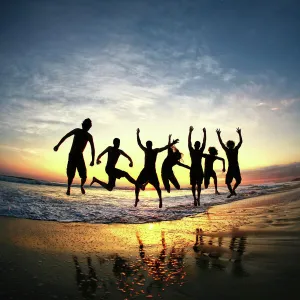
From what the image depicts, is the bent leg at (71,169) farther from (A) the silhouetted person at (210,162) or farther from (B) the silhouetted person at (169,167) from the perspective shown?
(A) the silhouetted person at (210,162)

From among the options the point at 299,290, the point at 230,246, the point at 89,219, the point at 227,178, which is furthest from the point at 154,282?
the point at 227,178

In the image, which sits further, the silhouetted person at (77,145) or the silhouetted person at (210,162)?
the silhouetted person at (210,162)

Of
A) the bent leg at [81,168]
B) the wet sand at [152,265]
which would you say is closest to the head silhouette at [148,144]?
the bent leg at [81,168]

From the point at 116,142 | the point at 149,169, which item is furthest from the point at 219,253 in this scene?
the point at 116,142

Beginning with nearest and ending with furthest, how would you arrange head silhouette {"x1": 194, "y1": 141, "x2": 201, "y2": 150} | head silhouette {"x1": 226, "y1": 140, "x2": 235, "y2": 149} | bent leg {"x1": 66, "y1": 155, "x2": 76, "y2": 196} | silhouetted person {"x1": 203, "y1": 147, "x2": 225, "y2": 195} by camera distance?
bent leg {"x1": 66, "y1": 155, "x2": 76, "y2": 196} → head silhouette {"x1": 194, "y1": 141, "x2": 201, "y2": 150} → head silhouette {"x1": 226, "y1": 140, "x2": 235, "y2": 149} → silhouetted person {"x1": 203, "y1": 147, "x2": 225, "y2": 195}

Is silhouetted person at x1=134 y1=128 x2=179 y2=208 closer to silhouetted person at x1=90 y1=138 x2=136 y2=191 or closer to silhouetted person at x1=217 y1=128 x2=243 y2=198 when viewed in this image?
silhouetted person at x1=90 y1=138 x2=136 y2=191

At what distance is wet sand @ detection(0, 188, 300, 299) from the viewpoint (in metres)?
2.60

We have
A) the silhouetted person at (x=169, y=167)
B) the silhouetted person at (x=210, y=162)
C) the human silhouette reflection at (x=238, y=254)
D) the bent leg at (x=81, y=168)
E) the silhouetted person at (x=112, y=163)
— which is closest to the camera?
the human silhouette reflection at (x=238, y=254)

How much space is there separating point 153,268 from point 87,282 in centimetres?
84

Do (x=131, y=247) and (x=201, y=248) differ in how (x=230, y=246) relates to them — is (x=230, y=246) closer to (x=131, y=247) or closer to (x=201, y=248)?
(x=201, y=248)

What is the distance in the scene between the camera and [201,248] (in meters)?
4.36

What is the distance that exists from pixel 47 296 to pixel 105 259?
1.30 m

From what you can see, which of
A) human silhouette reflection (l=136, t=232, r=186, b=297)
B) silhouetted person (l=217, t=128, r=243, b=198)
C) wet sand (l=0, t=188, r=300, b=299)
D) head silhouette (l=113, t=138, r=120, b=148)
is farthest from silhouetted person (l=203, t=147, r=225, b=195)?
human silhouette reflection (l=136, t=232, r=186, b=297)

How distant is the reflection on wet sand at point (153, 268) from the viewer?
2689 mm
